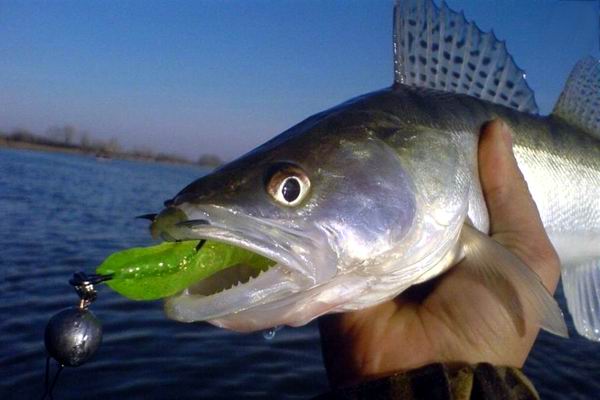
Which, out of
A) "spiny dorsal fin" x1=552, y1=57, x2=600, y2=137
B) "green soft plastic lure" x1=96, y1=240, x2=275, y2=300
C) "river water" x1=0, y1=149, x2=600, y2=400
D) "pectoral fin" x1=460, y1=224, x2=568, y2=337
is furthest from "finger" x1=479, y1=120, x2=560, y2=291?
"river water" x1=0, y1=149, x2=600, y2=400

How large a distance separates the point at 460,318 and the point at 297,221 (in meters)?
1.07

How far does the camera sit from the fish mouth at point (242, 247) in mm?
2301

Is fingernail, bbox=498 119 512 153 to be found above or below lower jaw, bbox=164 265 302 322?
above

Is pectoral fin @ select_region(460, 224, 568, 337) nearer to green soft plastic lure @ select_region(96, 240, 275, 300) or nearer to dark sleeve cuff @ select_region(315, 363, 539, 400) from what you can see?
dark sleeve cuff @ select_region(315, 363, 539, 400)

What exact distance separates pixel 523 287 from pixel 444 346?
52 cm

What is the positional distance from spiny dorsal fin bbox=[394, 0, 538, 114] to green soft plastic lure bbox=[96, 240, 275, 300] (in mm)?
2198

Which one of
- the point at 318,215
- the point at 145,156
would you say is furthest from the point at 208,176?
the point at 145,156

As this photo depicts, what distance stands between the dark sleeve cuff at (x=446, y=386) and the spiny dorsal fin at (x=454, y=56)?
2.18 metres

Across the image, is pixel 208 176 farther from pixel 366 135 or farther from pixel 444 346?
pixel 444 346

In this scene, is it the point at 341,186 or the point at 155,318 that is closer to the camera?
the point at 341,186

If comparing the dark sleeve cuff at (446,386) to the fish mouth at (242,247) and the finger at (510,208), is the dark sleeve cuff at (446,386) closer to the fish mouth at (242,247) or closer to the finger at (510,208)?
the fish mouth at (242,247)

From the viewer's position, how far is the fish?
241 centimetres

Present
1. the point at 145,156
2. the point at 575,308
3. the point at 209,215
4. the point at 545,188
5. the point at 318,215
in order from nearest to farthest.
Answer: the point at 209,215 → the point at 318,215 → the point at 545,188 → the point at 575,308 → the point at 145,156

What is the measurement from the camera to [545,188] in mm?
3736
